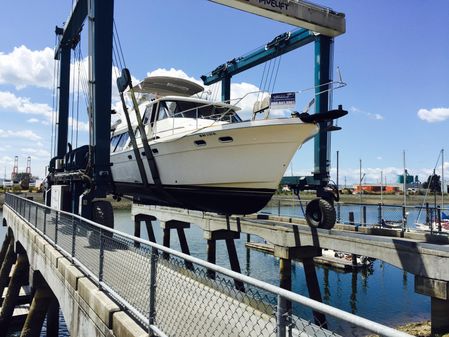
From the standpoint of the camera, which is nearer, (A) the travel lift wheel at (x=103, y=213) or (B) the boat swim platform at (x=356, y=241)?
(B) the boat swim platform at (x=356, y=241)

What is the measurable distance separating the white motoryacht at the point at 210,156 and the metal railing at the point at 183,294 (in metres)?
4.06

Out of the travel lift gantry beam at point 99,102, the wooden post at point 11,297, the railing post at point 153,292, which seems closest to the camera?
the railing post at point 153,292

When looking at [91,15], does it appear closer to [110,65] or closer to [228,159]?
[110,65]

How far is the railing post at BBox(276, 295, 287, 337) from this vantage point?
238 cm

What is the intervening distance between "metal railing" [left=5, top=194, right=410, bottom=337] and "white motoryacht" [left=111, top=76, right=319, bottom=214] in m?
4.06

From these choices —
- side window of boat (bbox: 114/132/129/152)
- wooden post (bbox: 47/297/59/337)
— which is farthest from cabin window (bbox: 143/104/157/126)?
wooden post (bbox: 47/297/59/337)

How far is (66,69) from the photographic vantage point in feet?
60.0

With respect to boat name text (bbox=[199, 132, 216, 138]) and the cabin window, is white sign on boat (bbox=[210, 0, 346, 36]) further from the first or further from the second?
boat name text (bbox=[199, 132, 216, 138])

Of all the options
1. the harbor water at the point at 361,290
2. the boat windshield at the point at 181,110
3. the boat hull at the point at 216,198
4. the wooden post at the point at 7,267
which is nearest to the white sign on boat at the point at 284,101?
the boat hull at the point at 216,198

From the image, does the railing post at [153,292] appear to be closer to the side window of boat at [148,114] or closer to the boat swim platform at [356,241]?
the boat swim platform at [356,241]

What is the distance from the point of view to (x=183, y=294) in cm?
405

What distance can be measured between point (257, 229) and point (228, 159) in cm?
Answer: 278

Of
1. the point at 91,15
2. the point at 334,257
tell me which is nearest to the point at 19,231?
the point at 91,15

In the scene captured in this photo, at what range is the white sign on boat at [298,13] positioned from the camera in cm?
1240
